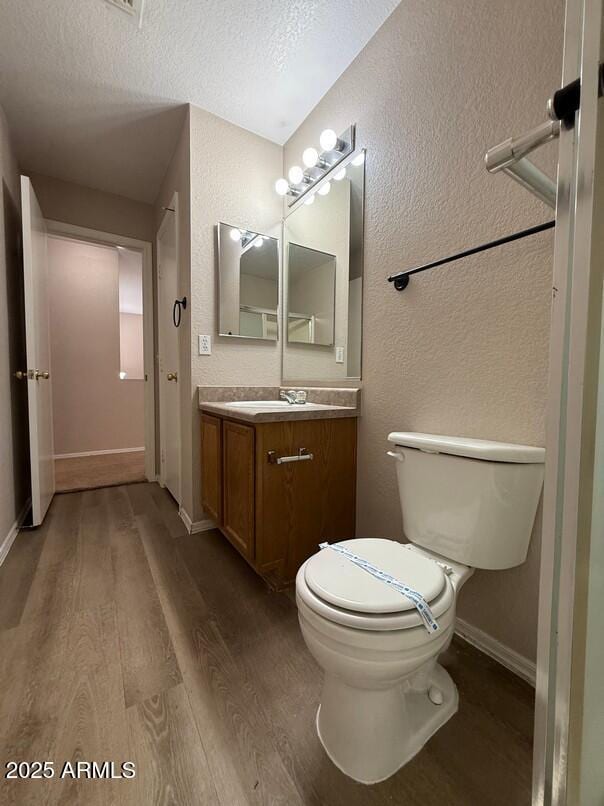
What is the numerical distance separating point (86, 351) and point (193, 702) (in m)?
3.89

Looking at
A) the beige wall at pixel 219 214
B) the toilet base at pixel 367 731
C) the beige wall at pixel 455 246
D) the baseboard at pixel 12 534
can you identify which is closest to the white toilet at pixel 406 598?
the toilet base at pixel 367 731

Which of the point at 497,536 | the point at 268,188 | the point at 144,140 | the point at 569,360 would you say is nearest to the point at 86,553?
the point at 497,536

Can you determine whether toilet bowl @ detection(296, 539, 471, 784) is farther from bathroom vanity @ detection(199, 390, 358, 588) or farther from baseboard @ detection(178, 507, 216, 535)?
baseboard @ detection(178, 507, 216, 535)

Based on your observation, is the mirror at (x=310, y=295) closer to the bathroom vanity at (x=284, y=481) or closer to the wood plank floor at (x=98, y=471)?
the bathroom vanity at (x=284, y=481)

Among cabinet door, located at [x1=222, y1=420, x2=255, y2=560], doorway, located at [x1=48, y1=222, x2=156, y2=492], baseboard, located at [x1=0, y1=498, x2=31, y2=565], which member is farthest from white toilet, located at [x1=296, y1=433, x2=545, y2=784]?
doorway, located at [x1=48, y1=222, x2=156, y2=492]

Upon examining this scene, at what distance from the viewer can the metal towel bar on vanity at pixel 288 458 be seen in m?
1.30

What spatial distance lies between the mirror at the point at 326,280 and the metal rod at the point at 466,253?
10.0 inches

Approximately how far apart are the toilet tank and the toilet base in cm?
41

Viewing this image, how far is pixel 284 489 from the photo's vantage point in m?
1.35

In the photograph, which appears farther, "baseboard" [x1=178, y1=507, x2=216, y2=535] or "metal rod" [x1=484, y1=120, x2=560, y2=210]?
"baseboard" [x1=178, y1=507, x2=216, y2=535]

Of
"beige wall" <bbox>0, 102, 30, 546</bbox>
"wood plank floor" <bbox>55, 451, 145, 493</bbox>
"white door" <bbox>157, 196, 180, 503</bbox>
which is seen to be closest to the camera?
"beige wall" <bbox>0, 102, 30, 546</bbox>

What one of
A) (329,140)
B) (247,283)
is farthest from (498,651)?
(329,140)

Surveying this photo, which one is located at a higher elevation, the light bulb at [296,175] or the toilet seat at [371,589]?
the light bulb at [296,175]

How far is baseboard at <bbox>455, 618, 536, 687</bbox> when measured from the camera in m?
0.99
